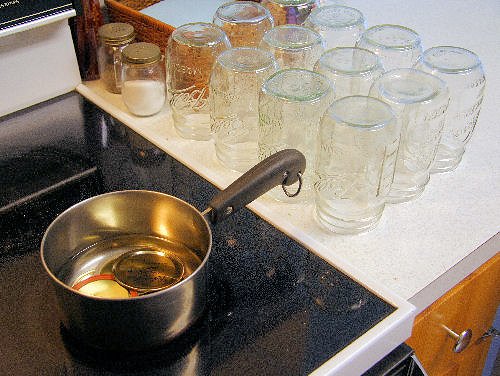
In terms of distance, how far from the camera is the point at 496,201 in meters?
1.01

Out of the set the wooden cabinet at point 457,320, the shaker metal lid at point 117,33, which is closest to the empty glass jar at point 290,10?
the shaker metal lid at point 117,33

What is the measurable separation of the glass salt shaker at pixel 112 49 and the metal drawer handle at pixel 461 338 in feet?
2.42

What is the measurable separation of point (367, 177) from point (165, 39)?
52cm

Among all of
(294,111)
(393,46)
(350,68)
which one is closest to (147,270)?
(294,111)

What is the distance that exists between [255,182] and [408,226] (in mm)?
255

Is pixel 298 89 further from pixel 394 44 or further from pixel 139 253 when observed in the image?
pixel 139 253

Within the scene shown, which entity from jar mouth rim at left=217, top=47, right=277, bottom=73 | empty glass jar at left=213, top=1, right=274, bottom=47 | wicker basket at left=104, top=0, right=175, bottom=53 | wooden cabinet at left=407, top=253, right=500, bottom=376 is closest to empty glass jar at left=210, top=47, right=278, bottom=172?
jar mouth rim at left=217, top=47, right=277, bottom=73

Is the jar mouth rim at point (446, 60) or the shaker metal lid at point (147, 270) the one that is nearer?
the shaker metal lid at point (147, 270)

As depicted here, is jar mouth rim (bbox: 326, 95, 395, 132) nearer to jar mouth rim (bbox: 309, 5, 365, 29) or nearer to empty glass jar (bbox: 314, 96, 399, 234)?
empty glass jar (bbox: 314, 96, 399, 234)

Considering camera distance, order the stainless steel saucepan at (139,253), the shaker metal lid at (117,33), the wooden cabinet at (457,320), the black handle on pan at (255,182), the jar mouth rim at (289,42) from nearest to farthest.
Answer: the stainless steel saucepan at (139,253)
the black handle on pan at (255,182)
the wooden cabinet at (457,320)
the jar mouth rim at (289,42)
the shaker metal lid at (117,33)

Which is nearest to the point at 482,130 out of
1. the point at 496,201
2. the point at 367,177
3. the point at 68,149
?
the point at 496,201

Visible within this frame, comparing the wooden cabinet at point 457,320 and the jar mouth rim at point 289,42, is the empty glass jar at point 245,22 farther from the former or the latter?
the wooden cabinet at point 457,320

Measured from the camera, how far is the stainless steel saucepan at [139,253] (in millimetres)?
731

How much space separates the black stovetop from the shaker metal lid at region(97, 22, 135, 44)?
203mm
